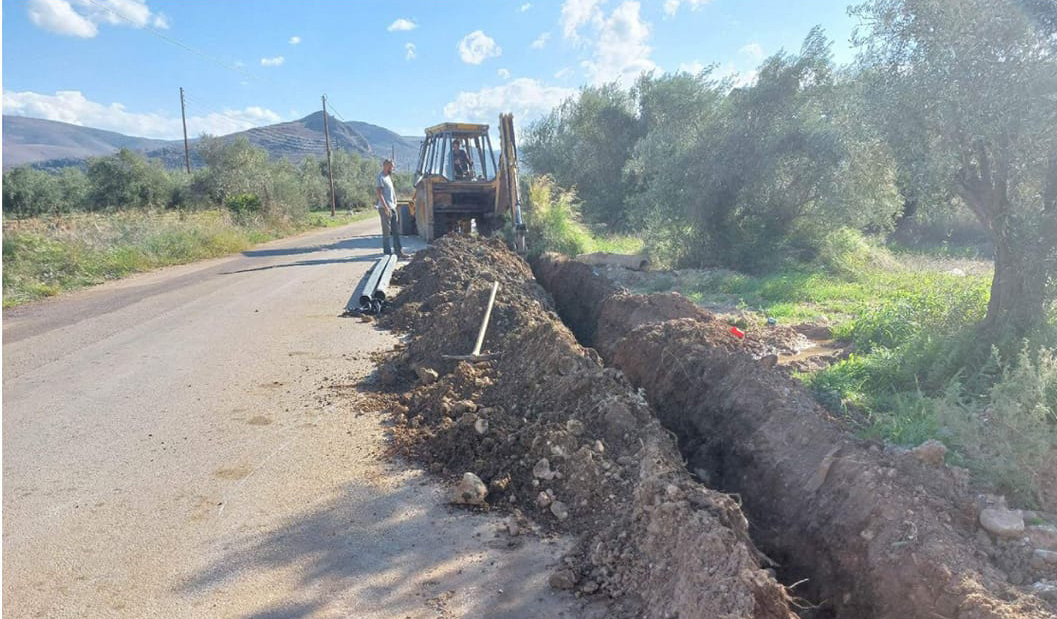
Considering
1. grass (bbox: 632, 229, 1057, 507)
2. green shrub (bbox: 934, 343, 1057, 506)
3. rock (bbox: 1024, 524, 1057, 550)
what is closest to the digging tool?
grass (bbox: 632, 229, 1057, 507)

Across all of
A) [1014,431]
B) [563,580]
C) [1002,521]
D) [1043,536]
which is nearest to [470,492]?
[563,580]

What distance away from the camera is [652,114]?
824 inches

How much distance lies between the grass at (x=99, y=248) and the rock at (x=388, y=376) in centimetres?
865

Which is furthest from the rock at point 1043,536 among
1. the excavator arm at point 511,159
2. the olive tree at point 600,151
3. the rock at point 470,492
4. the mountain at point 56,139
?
the mountain at point 56,139

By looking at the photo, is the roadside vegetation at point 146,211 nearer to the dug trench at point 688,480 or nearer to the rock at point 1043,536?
the dug trench at point 688,480

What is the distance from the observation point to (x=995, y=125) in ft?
15.9

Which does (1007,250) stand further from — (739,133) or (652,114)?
(652,114)

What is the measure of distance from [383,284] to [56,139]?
135082 millimetres

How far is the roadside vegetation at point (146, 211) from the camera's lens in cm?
1298

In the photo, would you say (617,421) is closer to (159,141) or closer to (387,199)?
(387,199)

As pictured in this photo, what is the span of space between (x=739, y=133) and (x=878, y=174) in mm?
5123

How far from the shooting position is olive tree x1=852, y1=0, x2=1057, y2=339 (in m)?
4.83

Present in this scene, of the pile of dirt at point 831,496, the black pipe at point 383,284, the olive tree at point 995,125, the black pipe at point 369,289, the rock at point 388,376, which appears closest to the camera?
the pile of dirt at point 831,496

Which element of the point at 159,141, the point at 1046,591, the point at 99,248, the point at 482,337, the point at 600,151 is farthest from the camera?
the point at 159,141
